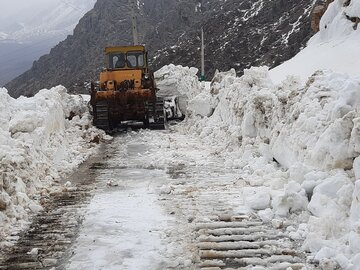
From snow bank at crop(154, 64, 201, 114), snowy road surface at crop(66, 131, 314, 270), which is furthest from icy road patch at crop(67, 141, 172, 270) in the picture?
snow bank at crop(154, 64, 201, 114)

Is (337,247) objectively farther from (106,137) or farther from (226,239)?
(106,137)

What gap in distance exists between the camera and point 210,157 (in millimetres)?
10258

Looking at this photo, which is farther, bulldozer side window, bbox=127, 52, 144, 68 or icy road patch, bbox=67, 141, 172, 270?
bulldozer side window, bbox=127, 52, 144, 68

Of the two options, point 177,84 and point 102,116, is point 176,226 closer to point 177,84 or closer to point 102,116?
point 102,116

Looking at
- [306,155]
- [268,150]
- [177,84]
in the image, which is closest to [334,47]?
[268,150]

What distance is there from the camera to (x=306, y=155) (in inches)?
274

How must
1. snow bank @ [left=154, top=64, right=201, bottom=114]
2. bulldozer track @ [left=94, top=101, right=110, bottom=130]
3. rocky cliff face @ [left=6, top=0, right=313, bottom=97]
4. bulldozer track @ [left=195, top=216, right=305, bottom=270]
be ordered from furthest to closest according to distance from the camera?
1. rocky cliff face @ [left=6, top=0, right=313, bottom=97]
2. snow bank @ [left=154, top=64, right=201, bottom=114]
3. bulldozer track @ [left=94, top=101, right=110, bottom=130]
4. bulldozer track @ [left=195, top=216, right=305, bottom=270]

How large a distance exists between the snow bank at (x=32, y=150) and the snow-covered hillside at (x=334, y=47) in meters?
5.73

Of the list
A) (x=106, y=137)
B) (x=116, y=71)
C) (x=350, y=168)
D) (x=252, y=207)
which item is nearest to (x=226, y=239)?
(x=252, y=207)

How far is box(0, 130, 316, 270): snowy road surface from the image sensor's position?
198 inches

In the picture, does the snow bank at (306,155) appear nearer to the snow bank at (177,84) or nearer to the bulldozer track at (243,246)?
the bulldozer track at (243,246)

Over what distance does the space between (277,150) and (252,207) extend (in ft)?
6.76

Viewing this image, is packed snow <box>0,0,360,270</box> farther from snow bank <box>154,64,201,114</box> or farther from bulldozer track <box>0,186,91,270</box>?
snow bank <box>154,64,201,114</box>

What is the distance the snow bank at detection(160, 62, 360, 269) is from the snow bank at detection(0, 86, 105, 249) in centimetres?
298
